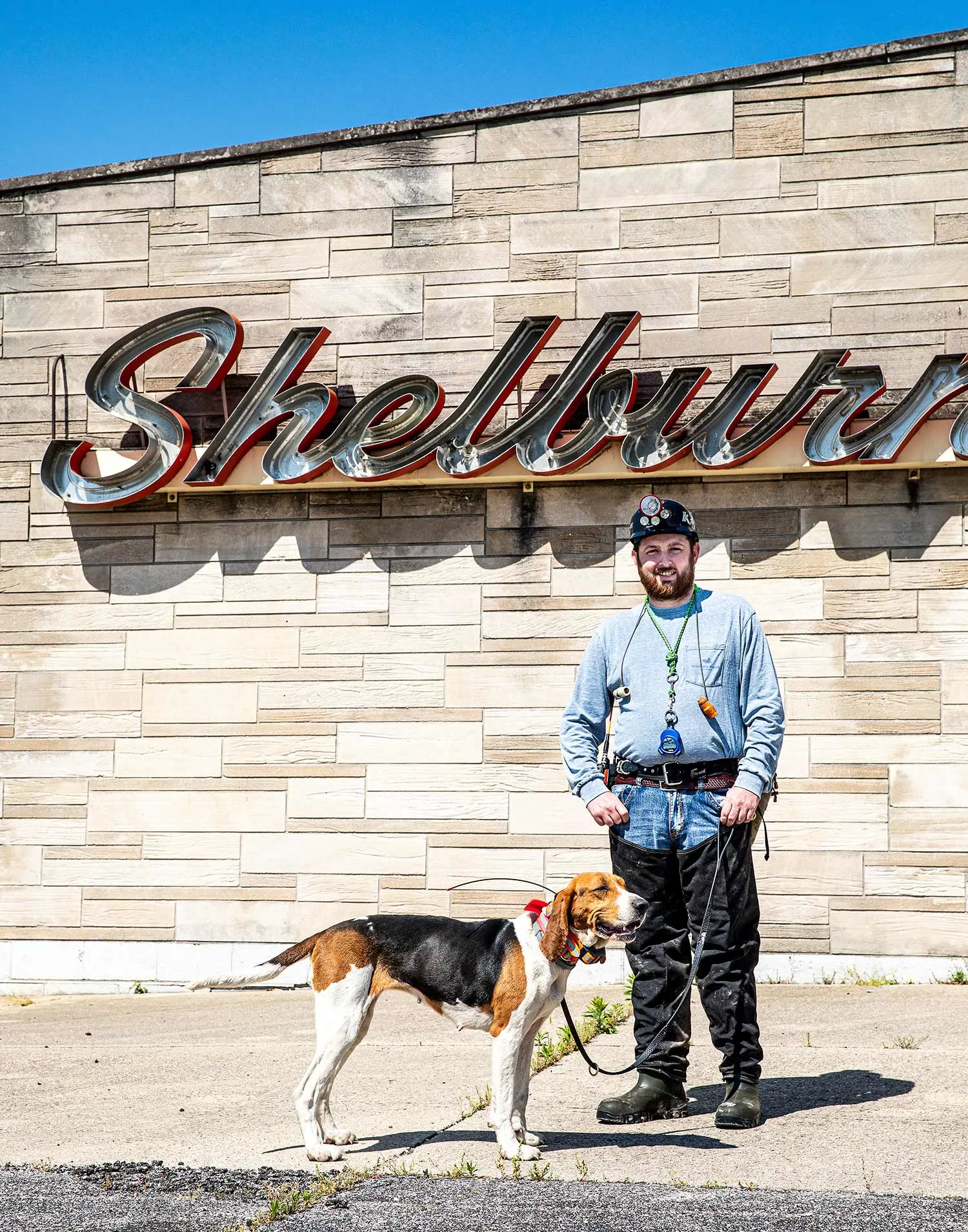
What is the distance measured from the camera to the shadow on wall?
28.3ft

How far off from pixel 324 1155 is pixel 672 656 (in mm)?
2134

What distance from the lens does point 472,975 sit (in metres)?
4.55

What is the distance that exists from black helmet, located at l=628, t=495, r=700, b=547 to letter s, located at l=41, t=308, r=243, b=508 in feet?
16.1

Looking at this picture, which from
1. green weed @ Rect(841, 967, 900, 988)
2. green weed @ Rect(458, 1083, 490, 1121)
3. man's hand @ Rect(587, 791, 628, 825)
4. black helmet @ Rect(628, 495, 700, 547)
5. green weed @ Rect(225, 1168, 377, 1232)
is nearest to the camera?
green weed @ Rect(225, 1168, 377, 1232)

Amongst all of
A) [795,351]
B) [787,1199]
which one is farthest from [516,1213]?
[795,351]

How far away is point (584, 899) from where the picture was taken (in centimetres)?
443

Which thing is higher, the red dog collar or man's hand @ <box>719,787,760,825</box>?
man's hand @ <box>719,787,760,825</box>

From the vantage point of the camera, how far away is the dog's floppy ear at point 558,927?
175 inches

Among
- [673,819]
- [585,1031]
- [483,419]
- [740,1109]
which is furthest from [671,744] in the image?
[483,419]

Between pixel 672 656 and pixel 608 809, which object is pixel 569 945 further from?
pixel 672 656

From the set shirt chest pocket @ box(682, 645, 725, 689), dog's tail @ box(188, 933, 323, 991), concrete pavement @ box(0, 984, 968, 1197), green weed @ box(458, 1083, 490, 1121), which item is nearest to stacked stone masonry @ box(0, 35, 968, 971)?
concrete pavement @ box(0, 984, 968, 1197)

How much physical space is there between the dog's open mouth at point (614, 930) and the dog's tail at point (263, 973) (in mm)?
978

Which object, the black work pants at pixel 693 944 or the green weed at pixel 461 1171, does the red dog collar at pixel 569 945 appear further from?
the green weed at pixel 461 1171

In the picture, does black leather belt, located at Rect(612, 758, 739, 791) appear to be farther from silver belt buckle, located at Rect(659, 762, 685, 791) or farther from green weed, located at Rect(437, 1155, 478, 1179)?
green weed, located at Rect(437, 1155, 478, 1179)
